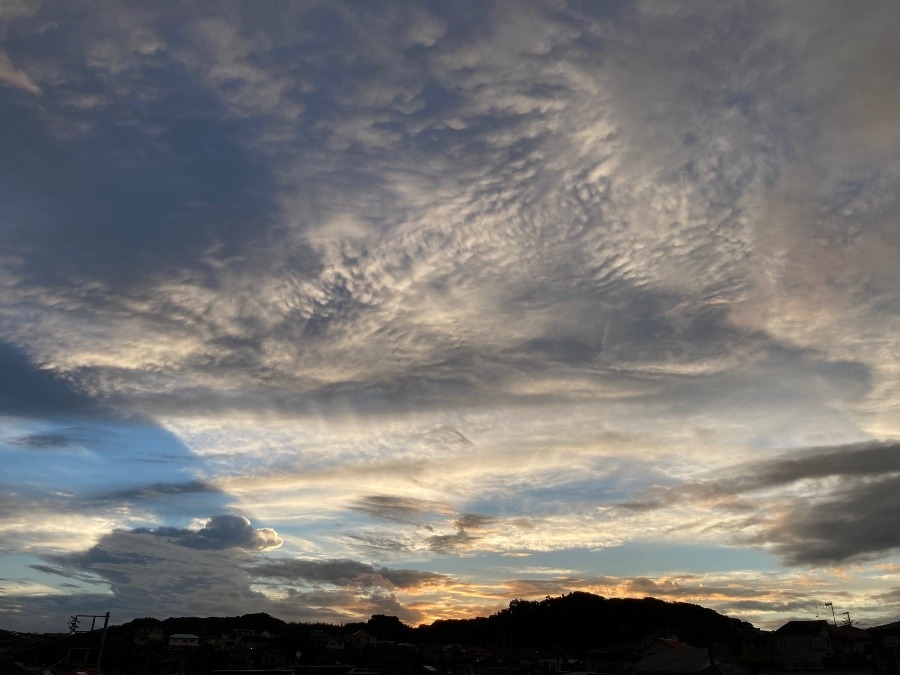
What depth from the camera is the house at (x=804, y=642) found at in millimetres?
91619

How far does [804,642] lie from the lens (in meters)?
93.2

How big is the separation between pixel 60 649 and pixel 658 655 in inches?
5205

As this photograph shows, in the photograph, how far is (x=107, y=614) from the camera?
6619cm

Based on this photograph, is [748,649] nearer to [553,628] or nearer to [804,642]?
[804,642]

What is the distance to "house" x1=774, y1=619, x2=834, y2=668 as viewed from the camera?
91.6 metres

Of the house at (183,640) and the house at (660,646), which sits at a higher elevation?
the house at (660,646)

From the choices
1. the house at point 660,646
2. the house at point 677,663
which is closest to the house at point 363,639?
the house at point 660,646

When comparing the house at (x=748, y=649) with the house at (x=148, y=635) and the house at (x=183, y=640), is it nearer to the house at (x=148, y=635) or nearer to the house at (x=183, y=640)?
the house at (x=183, y=640)

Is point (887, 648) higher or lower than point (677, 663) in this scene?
higher

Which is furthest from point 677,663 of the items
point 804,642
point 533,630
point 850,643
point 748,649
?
point 533,630

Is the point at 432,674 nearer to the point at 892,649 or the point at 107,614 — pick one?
the point at 107,614

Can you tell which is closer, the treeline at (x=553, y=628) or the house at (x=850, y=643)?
the house at (x=850, y=643)

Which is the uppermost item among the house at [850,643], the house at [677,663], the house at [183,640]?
the house at [850,643]

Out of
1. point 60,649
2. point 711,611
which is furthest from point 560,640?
point 60,649
